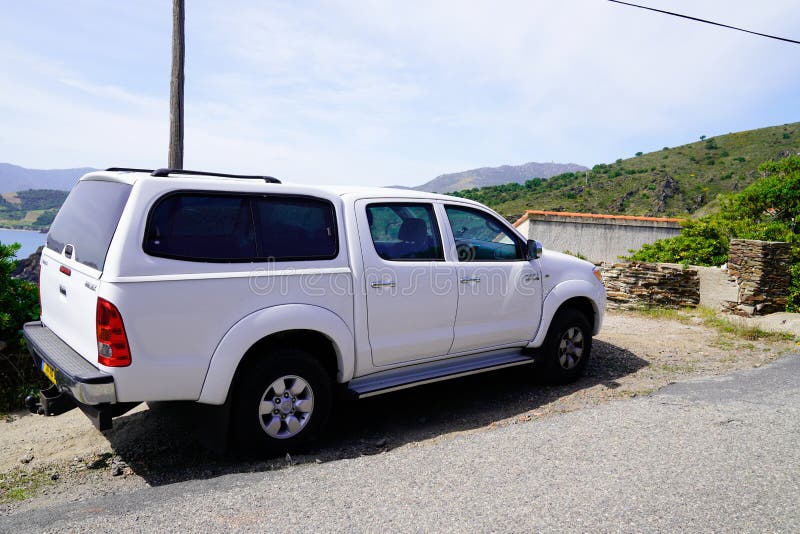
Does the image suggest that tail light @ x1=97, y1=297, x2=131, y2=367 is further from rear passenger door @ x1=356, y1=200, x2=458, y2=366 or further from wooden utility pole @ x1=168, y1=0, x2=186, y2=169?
wooden utility pole @ x1=168, y1=0, x2=186, y2=169

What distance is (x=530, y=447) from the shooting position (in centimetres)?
441

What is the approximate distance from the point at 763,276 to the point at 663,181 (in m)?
45.6

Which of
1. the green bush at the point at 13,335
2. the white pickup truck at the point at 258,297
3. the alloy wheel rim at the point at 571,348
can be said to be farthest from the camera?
the alloy wheel rim at the point at 571,348

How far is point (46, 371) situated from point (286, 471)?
1859mm

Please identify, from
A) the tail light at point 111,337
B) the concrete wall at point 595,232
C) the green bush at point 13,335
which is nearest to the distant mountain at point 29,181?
the concrete wall at point 595,232

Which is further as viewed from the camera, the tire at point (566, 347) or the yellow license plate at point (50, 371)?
the tire at point (566, 347)

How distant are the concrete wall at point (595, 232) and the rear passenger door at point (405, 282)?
16087 millimetres

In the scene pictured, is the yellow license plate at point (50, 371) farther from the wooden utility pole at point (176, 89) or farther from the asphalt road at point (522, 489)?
the wooden utility pole at point (176, 89)

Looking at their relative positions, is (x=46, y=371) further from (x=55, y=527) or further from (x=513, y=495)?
(x=513, y=495)

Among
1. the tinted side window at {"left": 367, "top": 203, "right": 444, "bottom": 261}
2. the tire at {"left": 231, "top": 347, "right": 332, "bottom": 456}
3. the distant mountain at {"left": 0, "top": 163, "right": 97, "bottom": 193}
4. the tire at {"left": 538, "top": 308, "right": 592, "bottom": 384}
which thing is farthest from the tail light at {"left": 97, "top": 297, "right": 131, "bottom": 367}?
the distant mountain at {"left": 0, "top": 163, "right": 97, "bottom": 193}

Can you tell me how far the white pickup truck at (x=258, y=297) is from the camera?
3.72 m

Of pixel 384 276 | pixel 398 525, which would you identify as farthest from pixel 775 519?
pixel 384 276

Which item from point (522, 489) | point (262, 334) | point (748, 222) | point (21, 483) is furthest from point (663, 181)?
point (21, 483)

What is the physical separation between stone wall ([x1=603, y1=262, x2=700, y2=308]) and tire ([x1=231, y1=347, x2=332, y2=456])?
8.86 m
